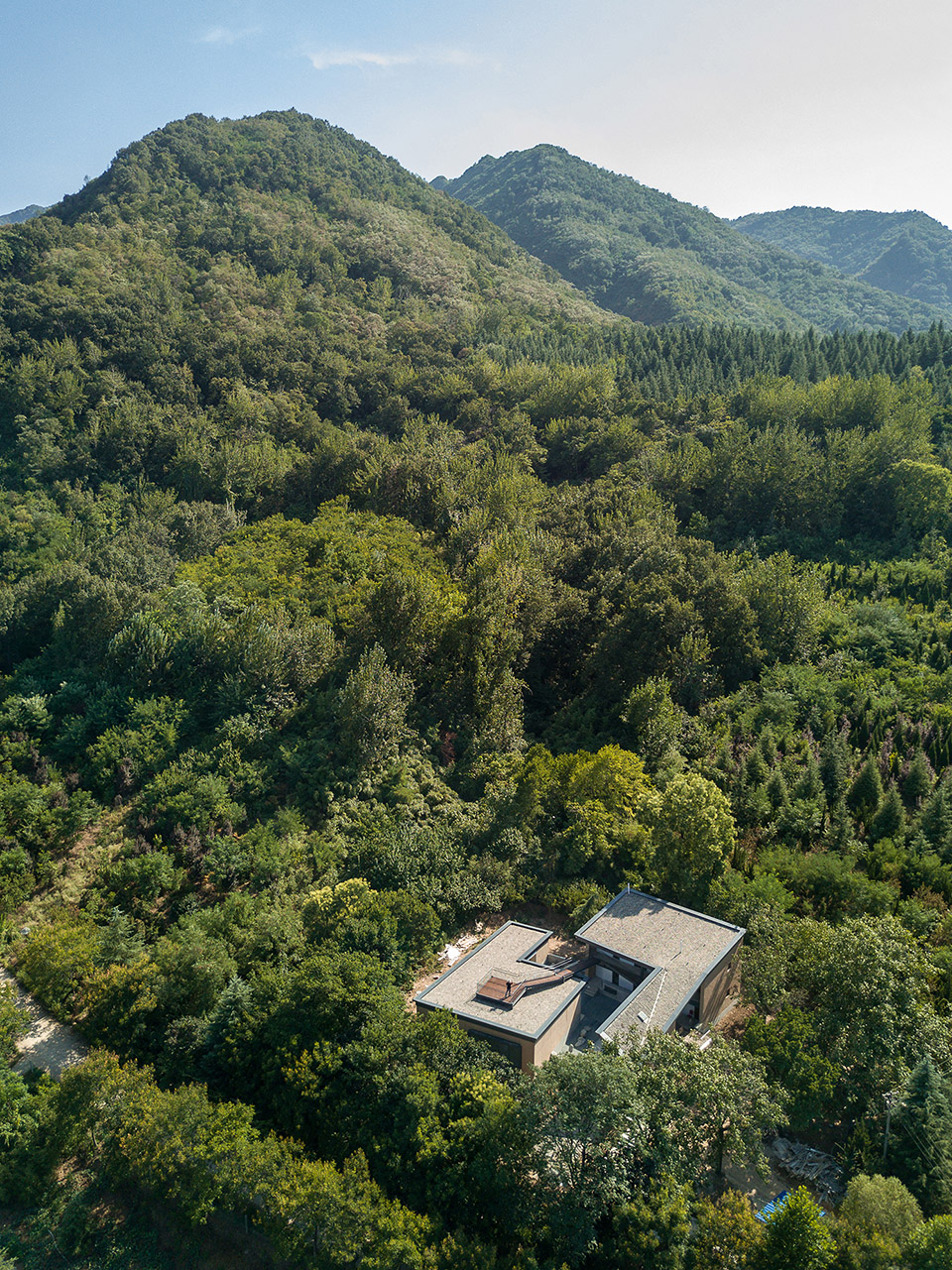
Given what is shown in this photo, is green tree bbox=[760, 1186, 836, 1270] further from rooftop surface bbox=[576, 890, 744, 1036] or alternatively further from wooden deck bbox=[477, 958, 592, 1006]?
wooden deck bbox=[477, 958, 592, 1006]

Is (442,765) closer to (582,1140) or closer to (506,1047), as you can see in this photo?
(506,1047)

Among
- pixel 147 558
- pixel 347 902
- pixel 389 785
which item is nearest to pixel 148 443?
pixel 147 558

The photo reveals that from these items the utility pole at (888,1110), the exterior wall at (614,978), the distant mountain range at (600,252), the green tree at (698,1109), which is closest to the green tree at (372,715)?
the exterior wall at (614,978)

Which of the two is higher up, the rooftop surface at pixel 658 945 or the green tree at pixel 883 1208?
the rooftop surface at pixel 658 945

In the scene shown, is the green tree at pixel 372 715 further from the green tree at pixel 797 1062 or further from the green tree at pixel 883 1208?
the green tree at pixel 883 1208

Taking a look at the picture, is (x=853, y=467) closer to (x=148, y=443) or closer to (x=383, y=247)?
(x=148, y=443)
